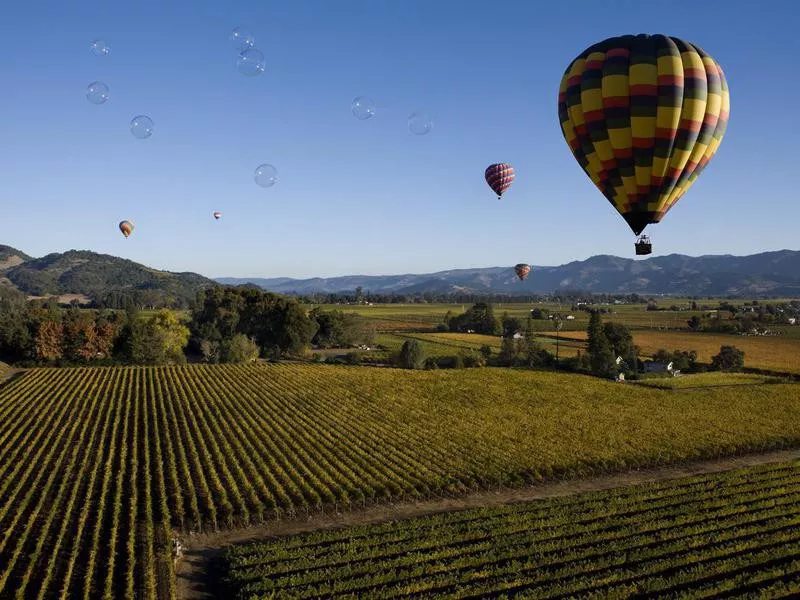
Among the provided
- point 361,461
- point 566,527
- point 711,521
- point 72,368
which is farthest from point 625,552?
point 72,368

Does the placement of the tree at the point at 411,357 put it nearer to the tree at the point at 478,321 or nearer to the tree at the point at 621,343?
the tree at the point at 621,343

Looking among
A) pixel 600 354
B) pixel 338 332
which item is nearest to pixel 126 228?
pixel 338 332

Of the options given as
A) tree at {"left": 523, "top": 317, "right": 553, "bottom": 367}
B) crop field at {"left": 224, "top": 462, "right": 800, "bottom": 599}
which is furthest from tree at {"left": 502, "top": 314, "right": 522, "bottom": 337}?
crop field at {"left": 224, "top": 462, "right": 800, "bottom": 599}

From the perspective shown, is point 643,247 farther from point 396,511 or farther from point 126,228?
point 126,228

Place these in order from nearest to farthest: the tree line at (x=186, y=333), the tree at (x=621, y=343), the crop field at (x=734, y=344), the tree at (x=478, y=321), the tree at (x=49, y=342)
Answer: the tree at (x=49, y=342), the tree line at (x=186, y=333), the tree at (x=621, y=343), the crop field at (x=734, y=344), the tree at (x=478, y=321)

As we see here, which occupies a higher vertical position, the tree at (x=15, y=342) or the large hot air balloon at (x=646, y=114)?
the large hot air balloon at (x=646, y=114)

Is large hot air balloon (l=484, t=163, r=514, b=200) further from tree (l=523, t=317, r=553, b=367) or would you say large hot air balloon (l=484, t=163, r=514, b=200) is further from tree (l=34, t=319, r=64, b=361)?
tree (l=34, t=319, r=64, b=361)

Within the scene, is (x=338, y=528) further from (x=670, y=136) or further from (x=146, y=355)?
(x=146, y=355)

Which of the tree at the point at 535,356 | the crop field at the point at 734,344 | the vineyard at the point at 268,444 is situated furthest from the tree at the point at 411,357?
the crop field at the point at 734,344
